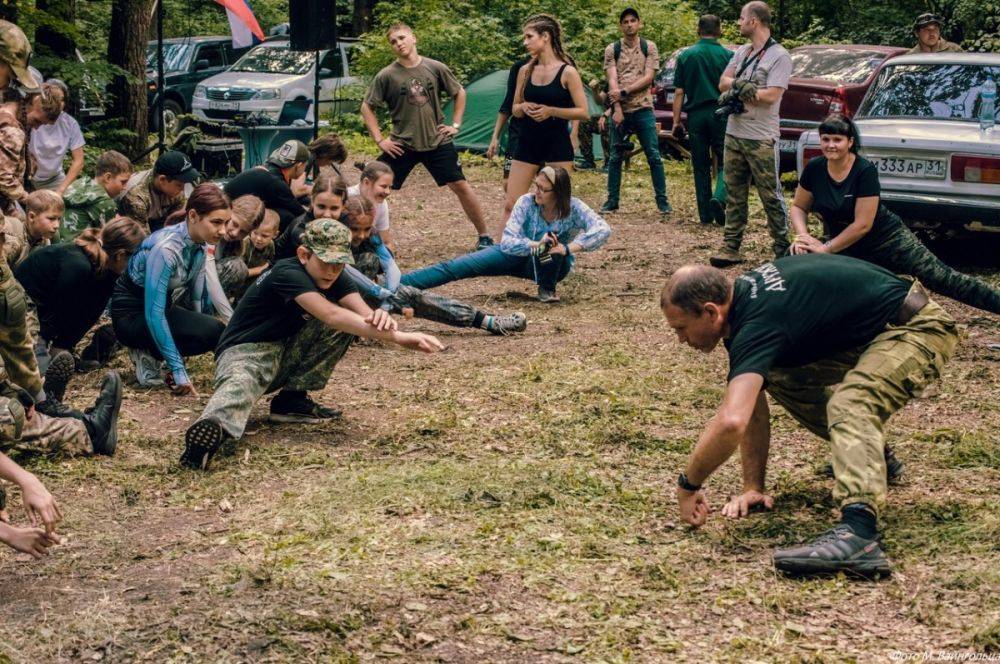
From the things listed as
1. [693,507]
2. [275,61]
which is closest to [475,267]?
[693,507]

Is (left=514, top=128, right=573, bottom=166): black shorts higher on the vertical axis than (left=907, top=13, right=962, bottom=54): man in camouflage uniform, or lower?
lower

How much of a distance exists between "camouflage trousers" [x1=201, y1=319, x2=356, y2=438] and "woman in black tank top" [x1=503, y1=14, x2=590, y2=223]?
3.87 m

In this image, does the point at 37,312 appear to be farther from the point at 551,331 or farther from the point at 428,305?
the point at 551,331

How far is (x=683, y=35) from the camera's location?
19812mm

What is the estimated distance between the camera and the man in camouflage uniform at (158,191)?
8141 millimetres

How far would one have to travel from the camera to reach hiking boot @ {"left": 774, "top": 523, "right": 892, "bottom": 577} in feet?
13.7

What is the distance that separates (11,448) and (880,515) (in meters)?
3.88

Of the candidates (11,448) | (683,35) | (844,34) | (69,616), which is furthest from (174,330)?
(844,34)

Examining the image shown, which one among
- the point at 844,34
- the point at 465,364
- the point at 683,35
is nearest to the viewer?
the point at 465,364

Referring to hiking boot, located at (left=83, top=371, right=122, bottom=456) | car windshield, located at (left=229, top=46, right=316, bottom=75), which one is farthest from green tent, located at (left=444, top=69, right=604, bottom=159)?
hiking boot, located at (left=83, top=371, right=122, bottom=456)

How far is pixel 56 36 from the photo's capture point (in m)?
14.4

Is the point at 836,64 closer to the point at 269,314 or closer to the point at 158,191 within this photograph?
the point at 158,191

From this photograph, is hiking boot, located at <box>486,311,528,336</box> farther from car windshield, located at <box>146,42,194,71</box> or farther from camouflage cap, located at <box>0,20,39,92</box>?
car windshield, located at <box>146,42,194,71</box>

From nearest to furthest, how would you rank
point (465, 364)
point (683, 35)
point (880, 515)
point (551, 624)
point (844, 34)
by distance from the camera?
point (551, 624)
point (880, 515)
point (465, 364)
point (683, 35)
point (844, 34)
